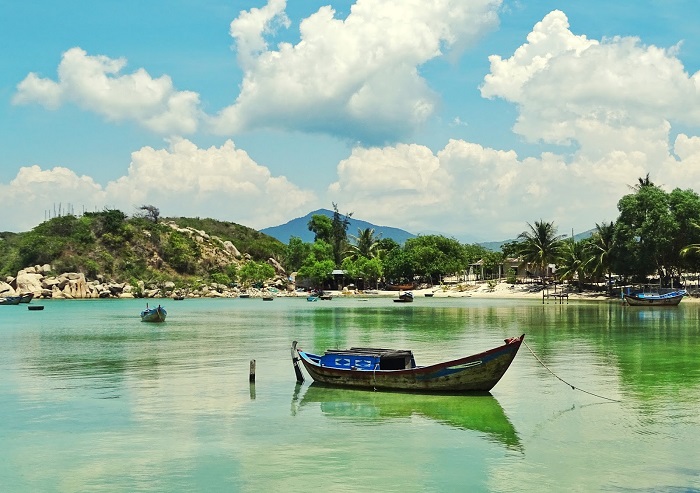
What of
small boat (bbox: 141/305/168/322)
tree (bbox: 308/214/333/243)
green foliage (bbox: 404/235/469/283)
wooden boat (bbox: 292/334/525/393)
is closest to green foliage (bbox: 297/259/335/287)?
tree (bbox: 308/214/333/243)

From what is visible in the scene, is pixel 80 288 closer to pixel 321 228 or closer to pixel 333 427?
pixel 321 228

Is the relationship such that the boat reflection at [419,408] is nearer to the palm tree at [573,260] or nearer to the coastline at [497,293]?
the coastline at [497,293]

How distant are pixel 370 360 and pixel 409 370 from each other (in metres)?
1.63

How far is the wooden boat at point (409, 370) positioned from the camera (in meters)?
22.3

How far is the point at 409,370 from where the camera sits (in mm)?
22875

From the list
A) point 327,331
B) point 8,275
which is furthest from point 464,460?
point 8,275

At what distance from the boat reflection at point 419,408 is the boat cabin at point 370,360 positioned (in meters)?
0.89

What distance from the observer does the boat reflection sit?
758 inches

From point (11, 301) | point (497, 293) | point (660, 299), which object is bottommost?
point (11, 301)

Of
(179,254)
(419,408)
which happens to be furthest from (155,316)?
(179,254)

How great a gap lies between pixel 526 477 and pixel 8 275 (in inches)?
5385

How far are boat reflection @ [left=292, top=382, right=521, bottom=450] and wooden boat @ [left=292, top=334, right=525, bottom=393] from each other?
309mm

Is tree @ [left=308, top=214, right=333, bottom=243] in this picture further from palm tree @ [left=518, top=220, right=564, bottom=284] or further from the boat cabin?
the boat cabin

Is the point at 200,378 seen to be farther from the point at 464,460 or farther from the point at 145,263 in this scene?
the point at 145,263
